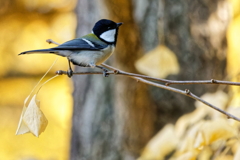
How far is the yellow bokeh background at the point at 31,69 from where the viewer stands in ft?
10.0

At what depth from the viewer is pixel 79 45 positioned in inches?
32.8

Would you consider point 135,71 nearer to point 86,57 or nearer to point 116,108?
point 116,108

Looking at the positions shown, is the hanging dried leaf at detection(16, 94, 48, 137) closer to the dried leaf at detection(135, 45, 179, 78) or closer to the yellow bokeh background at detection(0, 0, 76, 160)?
the dried leaf at detection(135, 45, 179, 78)

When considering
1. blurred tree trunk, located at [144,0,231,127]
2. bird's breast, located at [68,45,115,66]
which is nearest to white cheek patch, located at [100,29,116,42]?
bird's breast, located at [68,45,115,66]

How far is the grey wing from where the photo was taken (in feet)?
2.57

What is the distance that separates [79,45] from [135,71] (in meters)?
0.53

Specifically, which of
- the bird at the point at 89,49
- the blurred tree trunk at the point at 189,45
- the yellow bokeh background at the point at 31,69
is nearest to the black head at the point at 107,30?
the bird at the point at 89,49

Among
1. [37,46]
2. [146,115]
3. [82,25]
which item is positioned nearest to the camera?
[146,115]

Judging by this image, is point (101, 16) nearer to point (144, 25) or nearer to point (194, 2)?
point (144, 25)

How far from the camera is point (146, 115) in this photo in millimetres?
1332

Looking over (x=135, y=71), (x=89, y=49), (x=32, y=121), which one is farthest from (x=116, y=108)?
(x=32, y=121)

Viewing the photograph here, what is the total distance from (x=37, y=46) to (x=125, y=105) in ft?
6.38

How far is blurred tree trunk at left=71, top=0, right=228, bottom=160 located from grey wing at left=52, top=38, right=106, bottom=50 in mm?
424

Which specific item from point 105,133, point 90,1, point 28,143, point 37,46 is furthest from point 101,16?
point 28,143
